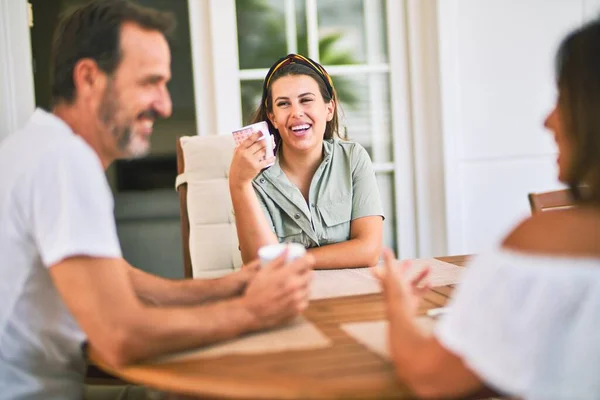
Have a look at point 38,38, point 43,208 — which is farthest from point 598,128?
point 38,38

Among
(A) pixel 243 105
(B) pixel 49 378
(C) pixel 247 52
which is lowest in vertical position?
(B) pixel 49 378

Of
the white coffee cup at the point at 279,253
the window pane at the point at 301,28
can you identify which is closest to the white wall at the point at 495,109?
the window pane at the point at 301,28

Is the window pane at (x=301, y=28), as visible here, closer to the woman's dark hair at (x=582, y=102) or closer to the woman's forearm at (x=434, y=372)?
the woman's dark hair at (x=582, y=102)

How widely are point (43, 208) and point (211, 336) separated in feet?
1.15

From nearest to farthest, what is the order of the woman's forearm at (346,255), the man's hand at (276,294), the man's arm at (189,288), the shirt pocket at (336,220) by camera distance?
1. the man's hand at (276,294)
2. the man's arm at (189,288)
3. the woman's forearm at (346,255)
4. the shirt pocket at (336,220)

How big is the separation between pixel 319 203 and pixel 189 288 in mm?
823

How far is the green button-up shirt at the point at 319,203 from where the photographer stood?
215cm

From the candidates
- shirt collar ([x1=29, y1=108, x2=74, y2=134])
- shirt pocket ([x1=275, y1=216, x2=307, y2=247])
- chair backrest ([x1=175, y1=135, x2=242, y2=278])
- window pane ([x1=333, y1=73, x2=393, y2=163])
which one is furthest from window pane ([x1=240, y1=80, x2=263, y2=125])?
shirt collar ([x1=29, y1=108, x2=74, y2=134])

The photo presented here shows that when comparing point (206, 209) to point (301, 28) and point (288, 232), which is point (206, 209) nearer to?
point (288, 232)

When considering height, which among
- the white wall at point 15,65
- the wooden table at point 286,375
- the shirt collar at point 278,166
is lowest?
the wooden table at point 286,375

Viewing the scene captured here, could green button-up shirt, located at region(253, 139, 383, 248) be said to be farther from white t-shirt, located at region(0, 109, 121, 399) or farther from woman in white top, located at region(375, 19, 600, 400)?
woman in white top, located at region(375, 19, 600, 400)

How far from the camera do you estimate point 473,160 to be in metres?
3.32

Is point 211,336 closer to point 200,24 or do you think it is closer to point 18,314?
point 18,314

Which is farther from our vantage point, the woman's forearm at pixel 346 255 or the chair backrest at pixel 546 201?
the chair backrest at pixel 546 201
